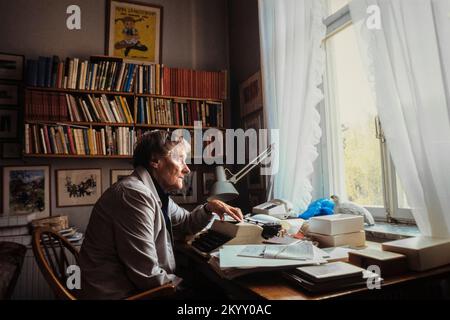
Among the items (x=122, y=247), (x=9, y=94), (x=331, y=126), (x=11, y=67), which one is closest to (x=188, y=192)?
(x=331, y=126)

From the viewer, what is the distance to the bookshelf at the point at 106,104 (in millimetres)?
2529

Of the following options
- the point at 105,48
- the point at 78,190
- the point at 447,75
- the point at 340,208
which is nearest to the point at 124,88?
the point at 105,48

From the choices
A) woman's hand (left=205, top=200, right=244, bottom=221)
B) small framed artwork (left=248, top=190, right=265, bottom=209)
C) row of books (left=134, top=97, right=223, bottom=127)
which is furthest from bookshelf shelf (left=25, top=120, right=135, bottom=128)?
woman's hand (left=205, top=200, right=244, bottom=221)

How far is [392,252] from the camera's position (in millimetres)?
1121

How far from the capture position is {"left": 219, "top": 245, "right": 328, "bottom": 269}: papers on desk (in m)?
1.00

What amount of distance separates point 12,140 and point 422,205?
2899mm

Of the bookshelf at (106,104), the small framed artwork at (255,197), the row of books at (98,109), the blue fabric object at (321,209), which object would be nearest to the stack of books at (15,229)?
the bookshelf at (106,104)

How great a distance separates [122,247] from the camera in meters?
1.21

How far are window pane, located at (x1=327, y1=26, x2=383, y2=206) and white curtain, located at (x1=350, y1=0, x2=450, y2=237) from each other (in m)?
0.59

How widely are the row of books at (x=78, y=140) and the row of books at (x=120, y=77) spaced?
0.34 metres

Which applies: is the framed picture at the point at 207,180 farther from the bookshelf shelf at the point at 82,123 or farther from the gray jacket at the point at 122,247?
the gray jacket at the point at 122,247

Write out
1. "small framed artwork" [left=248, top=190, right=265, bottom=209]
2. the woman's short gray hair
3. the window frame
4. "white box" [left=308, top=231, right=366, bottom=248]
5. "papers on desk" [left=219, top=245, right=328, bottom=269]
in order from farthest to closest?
"small framed artwork" [left=248, top=190, right=265, bottom=209] → the window frame → the woman's short gray hair → "white box" [left=308, top=231, right=366, bottom=248] → "papers on desk" [left=219, top=245, right=328, bottom=269]

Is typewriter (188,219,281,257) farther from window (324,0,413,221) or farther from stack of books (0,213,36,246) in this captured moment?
stack of books (0,213,36,246)
